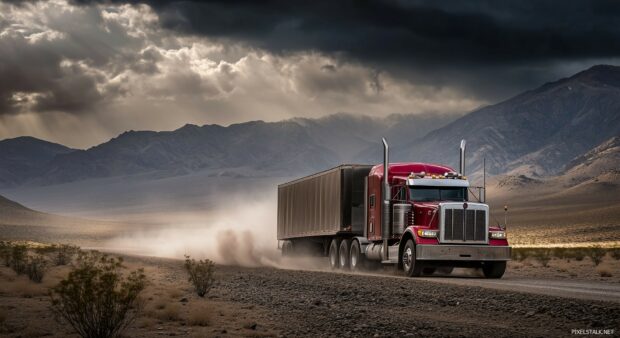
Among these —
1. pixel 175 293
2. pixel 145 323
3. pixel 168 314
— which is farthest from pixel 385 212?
pixel 145 323

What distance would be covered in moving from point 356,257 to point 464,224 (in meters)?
6.31

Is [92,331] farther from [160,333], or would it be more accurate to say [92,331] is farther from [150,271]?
[150,271]

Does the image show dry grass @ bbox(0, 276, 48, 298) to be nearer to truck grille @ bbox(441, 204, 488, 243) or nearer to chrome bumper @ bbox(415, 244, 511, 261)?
chrome bumper @ bbox(415, 244, 511, 261)

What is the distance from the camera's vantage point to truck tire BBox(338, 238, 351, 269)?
33469 mm

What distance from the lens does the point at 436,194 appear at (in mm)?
28594

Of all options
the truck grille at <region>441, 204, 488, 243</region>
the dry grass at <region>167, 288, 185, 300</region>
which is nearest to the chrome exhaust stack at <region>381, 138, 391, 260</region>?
the truck grille at <region>441, 204, 488, 243</region>

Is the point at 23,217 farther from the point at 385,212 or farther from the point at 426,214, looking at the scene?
the point at 426,214

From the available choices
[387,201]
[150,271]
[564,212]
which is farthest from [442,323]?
[564,212]

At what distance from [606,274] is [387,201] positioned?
920 centimetres

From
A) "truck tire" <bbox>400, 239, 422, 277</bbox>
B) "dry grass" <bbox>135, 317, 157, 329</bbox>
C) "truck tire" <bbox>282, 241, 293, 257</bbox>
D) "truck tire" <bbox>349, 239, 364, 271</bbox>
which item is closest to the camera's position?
"dry grass" <bbox>135, 317, 157, 329</bbox>

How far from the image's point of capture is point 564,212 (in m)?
146

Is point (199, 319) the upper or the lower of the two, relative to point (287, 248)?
lower

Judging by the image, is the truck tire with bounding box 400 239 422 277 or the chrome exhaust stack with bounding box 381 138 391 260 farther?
the chrome exhaust stack with bounding box 381 138 391 260

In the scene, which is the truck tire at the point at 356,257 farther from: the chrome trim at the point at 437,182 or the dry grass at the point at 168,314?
the dry grass at the point at 168,314
